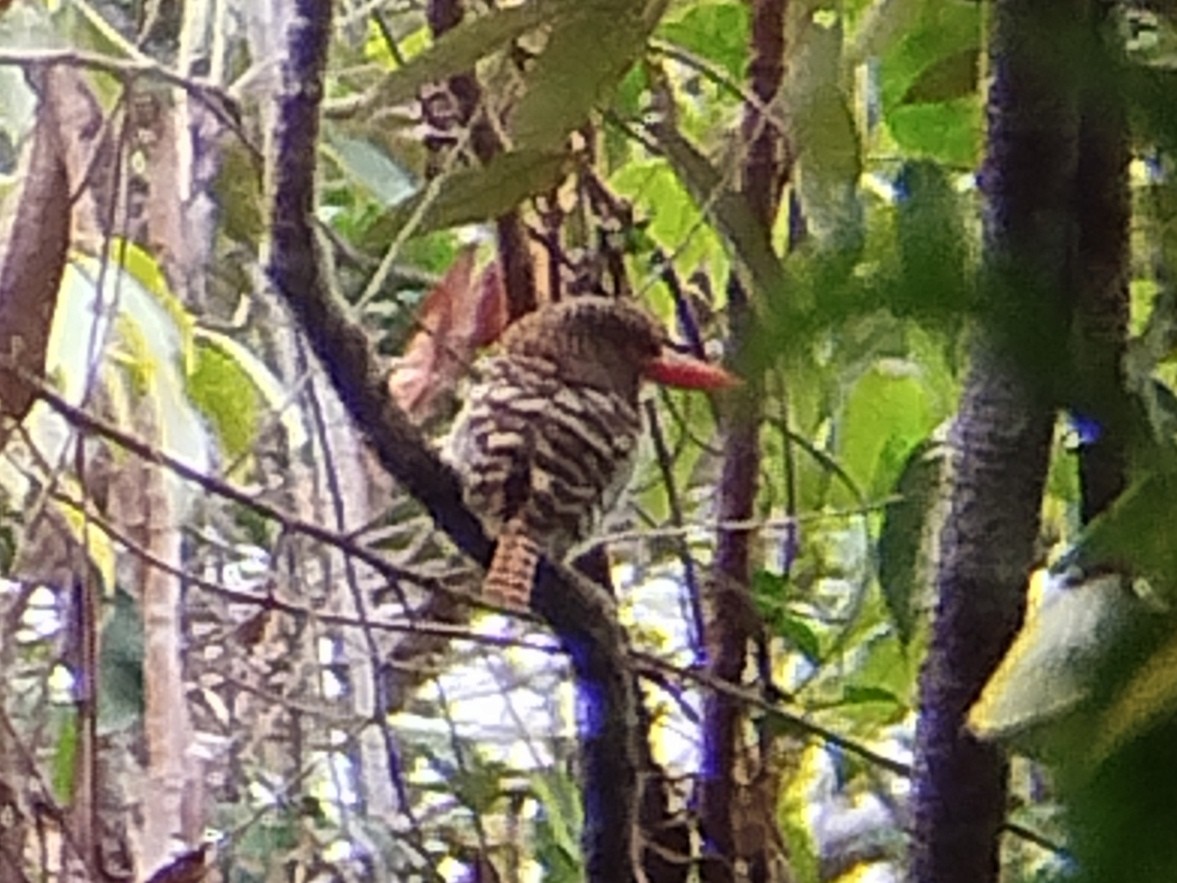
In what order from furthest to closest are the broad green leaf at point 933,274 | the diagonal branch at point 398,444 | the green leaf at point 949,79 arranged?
the green leaf at point 949,79, the diagonal branch at point 398,444, the broad green leaf at point 933,274

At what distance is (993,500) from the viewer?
31 cm

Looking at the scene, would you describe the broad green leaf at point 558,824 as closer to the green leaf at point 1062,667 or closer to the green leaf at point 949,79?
the green leaf at point 949,79

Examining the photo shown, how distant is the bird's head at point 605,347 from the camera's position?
0.84 m

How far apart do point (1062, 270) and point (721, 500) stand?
20.7 inches

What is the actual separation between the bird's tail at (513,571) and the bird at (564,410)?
3.4 inches

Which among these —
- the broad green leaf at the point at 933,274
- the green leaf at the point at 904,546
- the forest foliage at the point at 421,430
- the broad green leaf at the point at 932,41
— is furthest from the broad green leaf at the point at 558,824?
the broad green leaf at the point at 933,274

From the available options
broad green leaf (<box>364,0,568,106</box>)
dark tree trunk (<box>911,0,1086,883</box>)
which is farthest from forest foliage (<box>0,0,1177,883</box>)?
dark tree trunk (<box>911,0,1086,883</box>)

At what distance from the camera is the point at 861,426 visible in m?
0.86

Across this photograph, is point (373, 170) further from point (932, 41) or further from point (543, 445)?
point (932, 41)

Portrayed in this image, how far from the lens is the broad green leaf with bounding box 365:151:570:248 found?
2.06ft

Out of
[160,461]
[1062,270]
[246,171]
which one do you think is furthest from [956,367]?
[246,171]

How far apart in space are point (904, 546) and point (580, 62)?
0.22 m

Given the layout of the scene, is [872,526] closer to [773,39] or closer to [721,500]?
[721,500]

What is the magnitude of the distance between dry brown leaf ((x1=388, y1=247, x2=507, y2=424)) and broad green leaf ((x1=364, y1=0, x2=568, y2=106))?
25 centimetres
